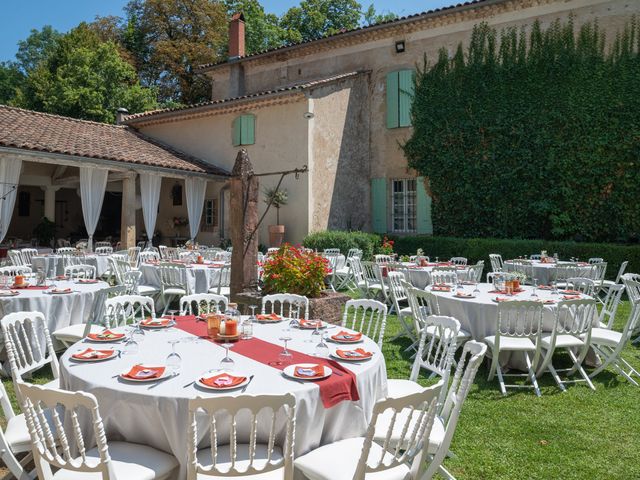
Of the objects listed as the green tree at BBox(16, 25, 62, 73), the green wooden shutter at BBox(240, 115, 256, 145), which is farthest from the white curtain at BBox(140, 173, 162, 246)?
the green tree at BBox(16, 25, 62, 73)

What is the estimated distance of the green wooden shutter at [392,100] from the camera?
1585 centimetres

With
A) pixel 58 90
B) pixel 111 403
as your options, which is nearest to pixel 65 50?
pixel 58 90

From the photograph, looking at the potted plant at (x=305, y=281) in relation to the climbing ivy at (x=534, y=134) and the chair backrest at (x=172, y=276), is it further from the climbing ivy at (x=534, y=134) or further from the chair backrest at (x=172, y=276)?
the climbing ivy at (x=534, y=134)

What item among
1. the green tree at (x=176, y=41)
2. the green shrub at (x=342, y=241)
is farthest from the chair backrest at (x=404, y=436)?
the green tree at (x=176, y=41)

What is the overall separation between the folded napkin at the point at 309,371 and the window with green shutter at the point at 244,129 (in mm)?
13781

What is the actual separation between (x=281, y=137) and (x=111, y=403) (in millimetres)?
13205

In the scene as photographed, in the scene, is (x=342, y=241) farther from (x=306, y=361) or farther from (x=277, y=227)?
(x=306, y=361)

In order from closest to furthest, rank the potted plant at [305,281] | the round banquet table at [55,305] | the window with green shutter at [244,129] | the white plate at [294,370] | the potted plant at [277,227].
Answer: the white plate at [294,370] → the round banquet table at [55,305] → the potted plant at [305,281] → the potted plant at [277,227] → the window with green shutter at [244,129]

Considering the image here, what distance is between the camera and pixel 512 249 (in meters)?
12.9

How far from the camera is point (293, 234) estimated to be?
15195 mm

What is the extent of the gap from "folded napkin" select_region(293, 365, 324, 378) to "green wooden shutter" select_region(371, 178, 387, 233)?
43.9 feet

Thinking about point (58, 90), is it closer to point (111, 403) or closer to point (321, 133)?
point (321, 133)

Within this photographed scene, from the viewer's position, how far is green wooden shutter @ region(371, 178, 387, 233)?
1627 centimetres

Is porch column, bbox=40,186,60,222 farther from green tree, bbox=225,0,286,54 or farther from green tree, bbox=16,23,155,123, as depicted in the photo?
green tree, bbox=225,0,286,54
